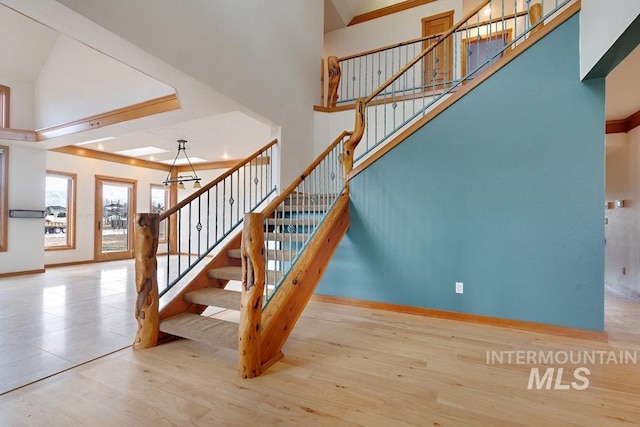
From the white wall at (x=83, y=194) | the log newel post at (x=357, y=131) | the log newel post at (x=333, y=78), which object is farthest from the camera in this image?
the white wall at (x=83, y=194)

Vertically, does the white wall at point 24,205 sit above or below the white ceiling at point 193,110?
below

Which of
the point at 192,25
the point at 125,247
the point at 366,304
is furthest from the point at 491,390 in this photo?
the point at 125,247

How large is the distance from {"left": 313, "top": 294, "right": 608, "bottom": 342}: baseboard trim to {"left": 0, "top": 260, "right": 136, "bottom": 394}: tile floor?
2481 millimetres

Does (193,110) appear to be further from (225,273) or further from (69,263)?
(69,263)

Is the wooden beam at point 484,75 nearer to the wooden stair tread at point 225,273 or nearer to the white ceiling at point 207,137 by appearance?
the wooden stair tread at point 225,273

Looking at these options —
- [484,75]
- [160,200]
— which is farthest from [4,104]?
[484,75]

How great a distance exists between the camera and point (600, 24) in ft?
7.25

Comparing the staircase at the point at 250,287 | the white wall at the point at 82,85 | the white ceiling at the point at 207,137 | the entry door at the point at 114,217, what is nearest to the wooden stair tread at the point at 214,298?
the staircase at the point at 250,287

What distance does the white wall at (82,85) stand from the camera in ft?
→ 12.3

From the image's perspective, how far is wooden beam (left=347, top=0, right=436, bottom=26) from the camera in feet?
18.9

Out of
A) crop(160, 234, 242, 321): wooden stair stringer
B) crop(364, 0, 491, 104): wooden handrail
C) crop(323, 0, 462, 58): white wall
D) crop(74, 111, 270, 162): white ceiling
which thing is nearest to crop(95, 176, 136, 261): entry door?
crop(74, 111, 270, 162): white ceiling

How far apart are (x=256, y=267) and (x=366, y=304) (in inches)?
81.0

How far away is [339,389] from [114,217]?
8.03 meters

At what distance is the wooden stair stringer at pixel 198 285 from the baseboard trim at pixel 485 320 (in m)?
1.46
